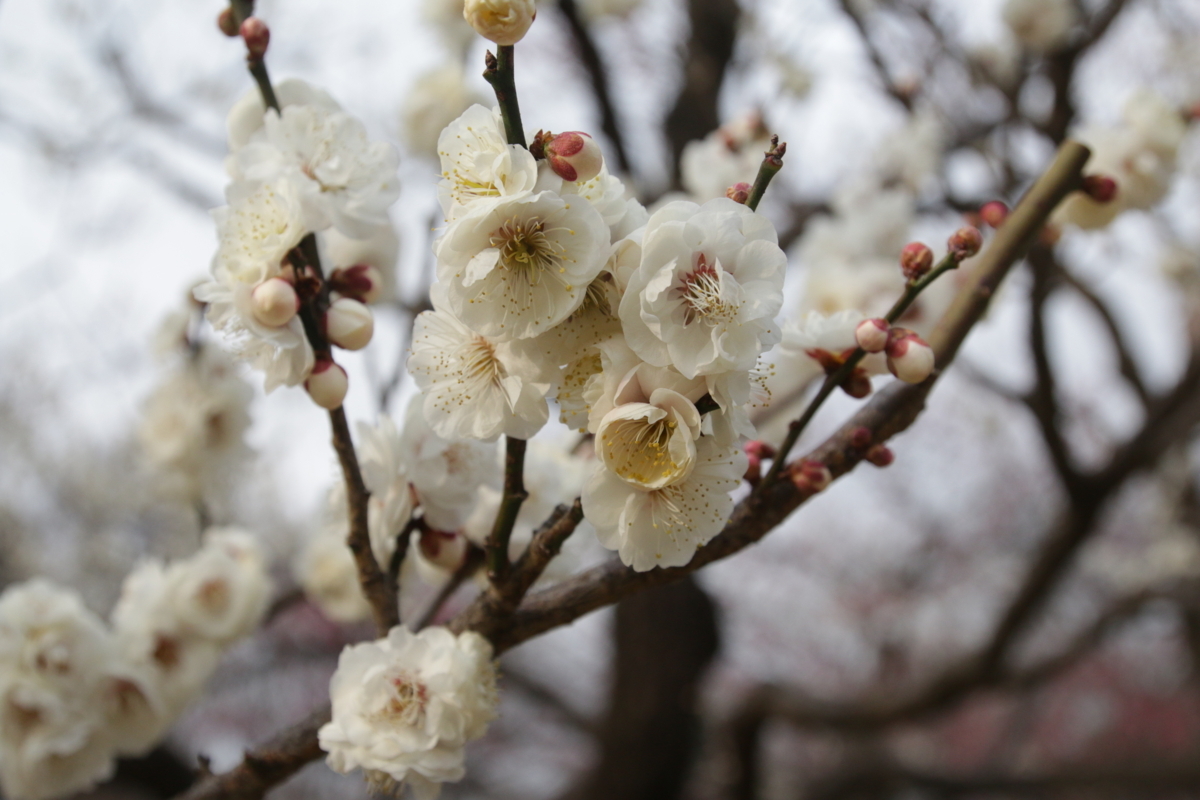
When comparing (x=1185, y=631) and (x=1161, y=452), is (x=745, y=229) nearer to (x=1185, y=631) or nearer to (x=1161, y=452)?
(x=1161, y=452)

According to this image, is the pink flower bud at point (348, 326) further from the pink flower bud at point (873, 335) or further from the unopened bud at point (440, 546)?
the pink flower bud at point (873, 335)

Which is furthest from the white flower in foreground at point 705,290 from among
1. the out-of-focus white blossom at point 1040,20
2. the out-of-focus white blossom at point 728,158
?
the out-of-focus white blossom at point 1040,20

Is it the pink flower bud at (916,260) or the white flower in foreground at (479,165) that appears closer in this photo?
the white flower in foreground at (479,165)

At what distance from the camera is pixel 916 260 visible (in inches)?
30.1

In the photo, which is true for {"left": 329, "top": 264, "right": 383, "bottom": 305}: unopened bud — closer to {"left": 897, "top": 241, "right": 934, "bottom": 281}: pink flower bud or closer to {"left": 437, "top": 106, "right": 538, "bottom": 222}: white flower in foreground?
{"left": 437, "top": 106, "right": 538, "bottom": 222}: white flower in foreground

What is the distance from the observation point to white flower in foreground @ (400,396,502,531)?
840mm

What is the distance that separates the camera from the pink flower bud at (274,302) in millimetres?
665

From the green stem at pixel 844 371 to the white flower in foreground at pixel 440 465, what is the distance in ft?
0.96

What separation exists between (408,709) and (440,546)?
0.70ft

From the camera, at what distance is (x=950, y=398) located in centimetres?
824

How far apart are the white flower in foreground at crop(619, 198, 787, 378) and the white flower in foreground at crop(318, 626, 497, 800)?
382 millimetres

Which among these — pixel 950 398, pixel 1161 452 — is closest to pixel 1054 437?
pixel 1161 452

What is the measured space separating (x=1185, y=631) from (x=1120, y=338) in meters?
2.21

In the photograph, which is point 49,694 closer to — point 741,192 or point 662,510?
point 662,510
